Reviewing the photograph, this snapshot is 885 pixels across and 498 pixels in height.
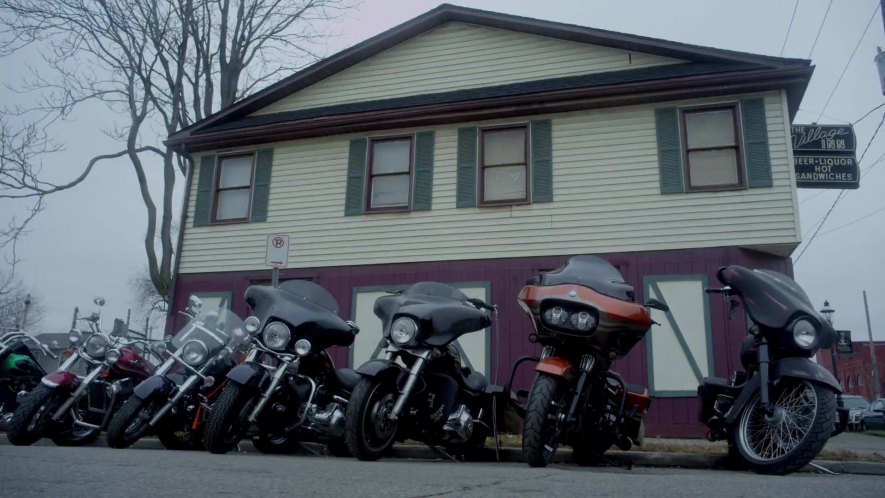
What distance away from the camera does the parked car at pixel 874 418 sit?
72.0 feet

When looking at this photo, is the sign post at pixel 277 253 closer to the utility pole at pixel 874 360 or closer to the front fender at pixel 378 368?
the front fender at pixel 378 368

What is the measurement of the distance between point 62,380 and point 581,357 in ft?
16.7

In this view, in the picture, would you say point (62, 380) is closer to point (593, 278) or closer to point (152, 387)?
point (152, 387)

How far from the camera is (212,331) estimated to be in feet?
23.2

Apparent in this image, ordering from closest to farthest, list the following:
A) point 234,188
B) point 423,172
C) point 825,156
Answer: point 825,156, point 423,172, point 234,188

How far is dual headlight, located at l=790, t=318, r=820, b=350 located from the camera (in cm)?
499

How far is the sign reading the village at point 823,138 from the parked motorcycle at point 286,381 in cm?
1003

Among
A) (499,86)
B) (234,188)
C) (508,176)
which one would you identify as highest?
(499,86)

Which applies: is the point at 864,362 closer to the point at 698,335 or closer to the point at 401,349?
the point at 698,335

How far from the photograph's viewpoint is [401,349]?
221 inches

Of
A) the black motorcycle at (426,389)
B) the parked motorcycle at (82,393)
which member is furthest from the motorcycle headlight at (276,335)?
the parked motorcycle at (82,393)

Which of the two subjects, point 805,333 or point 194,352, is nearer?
point 805,333

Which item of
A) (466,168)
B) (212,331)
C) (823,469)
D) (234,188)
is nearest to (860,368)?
(466,168)

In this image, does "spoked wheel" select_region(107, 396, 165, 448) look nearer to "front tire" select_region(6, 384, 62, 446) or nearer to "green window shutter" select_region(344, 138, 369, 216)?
"front tire" select_region(6, 384, 62, 446)
